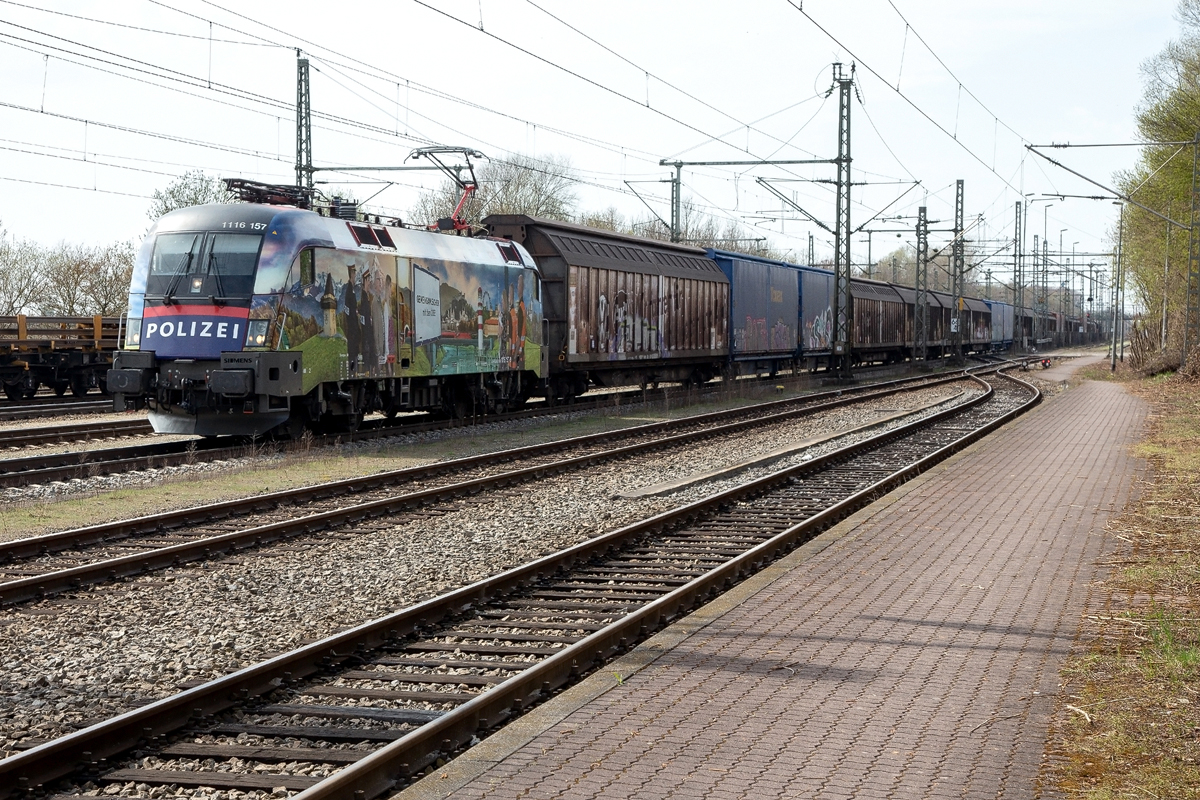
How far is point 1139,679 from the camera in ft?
20.6

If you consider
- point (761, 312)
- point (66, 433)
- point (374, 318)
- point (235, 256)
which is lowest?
point (66, 433)

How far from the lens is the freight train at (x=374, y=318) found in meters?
16.6

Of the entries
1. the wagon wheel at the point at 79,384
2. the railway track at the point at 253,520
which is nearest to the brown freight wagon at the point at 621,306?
the railway track at the point at 253,520

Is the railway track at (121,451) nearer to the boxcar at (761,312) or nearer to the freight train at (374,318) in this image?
the freight train at (374,318)

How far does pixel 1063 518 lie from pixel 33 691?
31.2 feet

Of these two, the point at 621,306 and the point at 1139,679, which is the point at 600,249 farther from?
the point at 1139,679

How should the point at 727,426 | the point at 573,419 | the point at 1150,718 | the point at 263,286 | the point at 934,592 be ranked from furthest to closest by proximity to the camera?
the point at 573,419, the point at 727,426, the point at 263,286, the point at 934,592, the point at 1150,718

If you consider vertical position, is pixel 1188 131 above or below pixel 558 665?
above

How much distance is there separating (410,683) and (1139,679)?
3823mm

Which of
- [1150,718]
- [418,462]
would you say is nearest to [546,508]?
[418,462]

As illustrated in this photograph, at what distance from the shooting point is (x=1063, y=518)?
1206 centimetres

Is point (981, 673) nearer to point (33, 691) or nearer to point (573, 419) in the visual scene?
point (33, 691)

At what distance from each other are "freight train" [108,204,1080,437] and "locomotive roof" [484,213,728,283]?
0.05 m

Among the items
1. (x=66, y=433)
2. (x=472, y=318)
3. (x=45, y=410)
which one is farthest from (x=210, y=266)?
(x=45, y=410)
